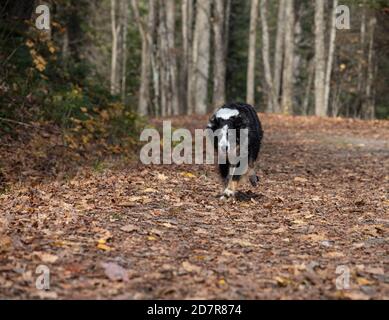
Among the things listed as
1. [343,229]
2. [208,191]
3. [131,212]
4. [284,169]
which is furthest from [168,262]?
[284,169]

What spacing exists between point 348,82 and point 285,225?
41.4 metres

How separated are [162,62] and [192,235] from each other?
29.0 metres

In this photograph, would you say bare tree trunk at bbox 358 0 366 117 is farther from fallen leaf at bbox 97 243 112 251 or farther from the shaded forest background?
fallen leaf at bbox 97 243 112 251

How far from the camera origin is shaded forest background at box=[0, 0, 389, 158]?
588 inches

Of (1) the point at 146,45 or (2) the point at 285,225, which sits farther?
(1) the point at 146,45

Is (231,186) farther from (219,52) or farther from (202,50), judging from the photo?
(202,50)

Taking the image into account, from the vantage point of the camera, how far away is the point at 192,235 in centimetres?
746

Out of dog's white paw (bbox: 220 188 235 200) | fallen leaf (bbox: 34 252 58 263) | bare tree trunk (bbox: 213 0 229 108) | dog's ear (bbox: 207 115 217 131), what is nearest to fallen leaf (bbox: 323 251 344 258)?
fallen leaf (bbox: 34 252 58 263)

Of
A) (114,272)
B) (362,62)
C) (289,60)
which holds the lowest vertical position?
(114,272)

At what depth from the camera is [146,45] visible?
119ft

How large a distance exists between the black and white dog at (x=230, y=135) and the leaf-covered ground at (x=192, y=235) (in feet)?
1.30

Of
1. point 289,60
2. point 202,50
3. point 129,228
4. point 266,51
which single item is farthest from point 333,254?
point 266,51

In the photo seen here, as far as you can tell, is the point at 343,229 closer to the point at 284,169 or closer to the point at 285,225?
the point at 285,225

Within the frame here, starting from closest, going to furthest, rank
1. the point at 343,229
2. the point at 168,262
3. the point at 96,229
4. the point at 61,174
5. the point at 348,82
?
the point at 168,262 → the point at 96,229 → the point at 343,229 → the point at 61,174 → the point at 348,82
